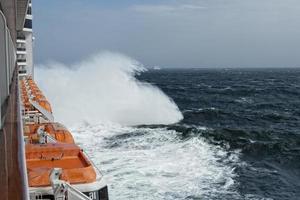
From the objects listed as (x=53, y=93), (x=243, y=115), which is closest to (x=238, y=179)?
(x=243, y=115)

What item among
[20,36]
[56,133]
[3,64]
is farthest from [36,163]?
[20,36]

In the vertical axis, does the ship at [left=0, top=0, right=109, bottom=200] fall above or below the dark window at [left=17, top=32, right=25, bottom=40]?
below

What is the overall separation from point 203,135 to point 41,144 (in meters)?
19.8

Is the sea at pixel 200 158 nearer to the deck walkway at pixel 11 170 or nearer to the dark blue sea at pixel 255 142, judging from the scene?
the dark blue sea at pixel 255 142

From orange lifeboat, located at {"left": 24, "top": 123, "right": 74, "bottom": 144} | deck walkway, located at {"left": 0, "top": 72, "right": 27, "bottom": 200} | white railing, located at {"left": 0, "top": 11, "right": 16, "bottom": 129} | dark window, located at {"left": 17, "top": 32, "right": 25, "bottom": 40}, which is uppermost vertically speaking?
dark window, located at {"left": 17, "top": 32, "right": 25, "bottom": 40}

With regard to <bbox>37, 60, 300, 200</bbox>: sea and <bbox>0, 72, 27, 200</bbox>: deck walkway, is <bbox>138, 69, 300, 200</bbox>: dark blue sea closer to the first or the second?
<bbox>37, 60, 300, 200</bbox>: sea

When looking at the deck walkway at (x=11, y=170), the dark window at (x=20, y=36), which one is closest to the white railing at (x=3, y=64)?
the deck walkway at (x=11, y=170)

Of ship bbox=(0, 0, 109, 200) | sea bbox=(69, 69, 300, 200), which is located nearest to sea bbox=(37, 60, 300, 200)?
sea bbox=(69, 69, 300, 200)

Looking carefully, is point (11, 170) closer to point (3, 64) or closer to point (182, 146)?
point (3, 64)

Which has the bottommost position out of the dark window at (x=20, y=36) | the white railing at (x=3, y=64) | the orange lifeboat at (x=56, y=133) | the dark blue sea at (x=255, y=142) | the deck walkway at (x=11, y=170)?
the dark blue sea at (x=255, y=142)

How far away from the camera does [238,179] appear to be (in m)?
17.4

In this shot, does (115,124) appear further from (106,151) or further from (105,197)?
(105,197)

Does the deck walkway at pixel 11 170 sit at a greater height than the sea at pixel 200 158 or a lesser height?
greater

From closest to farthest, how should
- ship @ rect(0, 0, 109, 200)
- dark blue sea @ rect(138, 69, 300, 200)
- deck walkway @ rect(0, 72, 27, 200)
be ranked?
deck walkway @ rect(0, 72, 27, 200), ship @ rect(0, 0, 109, 200), dark blue sea @ rect(138, 69, 300, 200)
